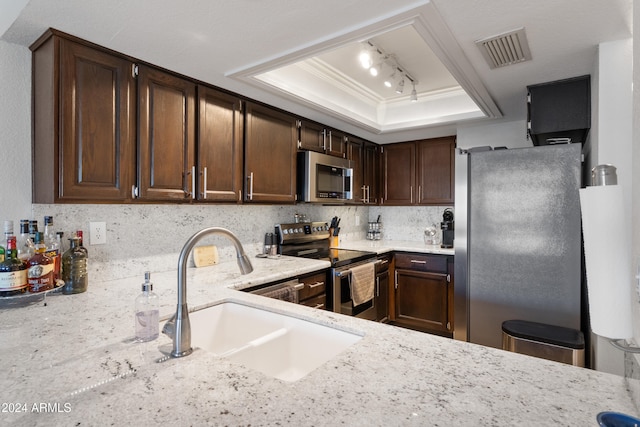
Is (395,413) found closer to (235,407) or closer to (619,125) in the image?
(235,407)

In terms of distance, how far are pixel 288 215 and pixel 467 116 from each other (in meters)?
1.94

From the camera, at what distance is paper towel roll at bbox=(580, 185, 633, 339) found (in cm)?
73

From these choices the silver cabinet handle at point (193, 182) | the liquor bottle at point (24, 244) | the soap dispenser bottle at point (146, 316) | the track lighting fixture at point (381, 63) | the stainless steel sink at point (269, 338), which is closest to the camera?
the soap dispenser bottle at point (146, 316)

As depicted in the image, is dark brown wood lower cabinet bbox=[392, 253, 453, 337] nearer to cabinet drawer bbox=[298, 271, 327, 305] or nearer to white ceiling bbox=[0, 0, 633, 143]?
cabinet drawer bbox=[298, 271, 327, 305]

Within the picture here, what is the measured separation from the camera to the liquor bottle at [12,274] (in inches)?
54.7

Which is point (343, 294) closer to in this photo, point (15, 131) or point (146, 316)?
point (146, 316)

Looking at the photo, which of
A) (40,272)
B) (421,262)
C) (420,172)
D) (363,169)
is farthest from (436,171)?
(40,272)

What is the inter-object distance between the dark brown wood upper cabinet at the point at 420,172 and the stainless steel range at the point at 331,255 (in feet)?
3.48

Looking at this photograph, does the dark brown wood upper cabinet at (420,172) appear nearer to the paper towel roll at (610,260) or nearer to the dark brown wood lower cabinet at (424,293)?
the dark brown wood lower cabinet at (424,293)

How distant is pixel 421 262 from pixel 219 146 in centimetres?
227

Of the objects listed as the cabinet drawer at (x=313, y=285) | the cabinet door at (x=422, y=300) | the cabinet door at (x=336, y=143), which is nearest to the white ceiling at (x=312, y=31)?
the cabinet door at (x=336, y=143)

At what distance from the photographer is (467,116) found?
313cm

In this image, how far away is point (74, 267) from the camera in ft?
5.42

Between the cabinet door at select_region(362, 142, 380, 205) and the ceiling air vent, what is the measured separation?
6.41 ft
